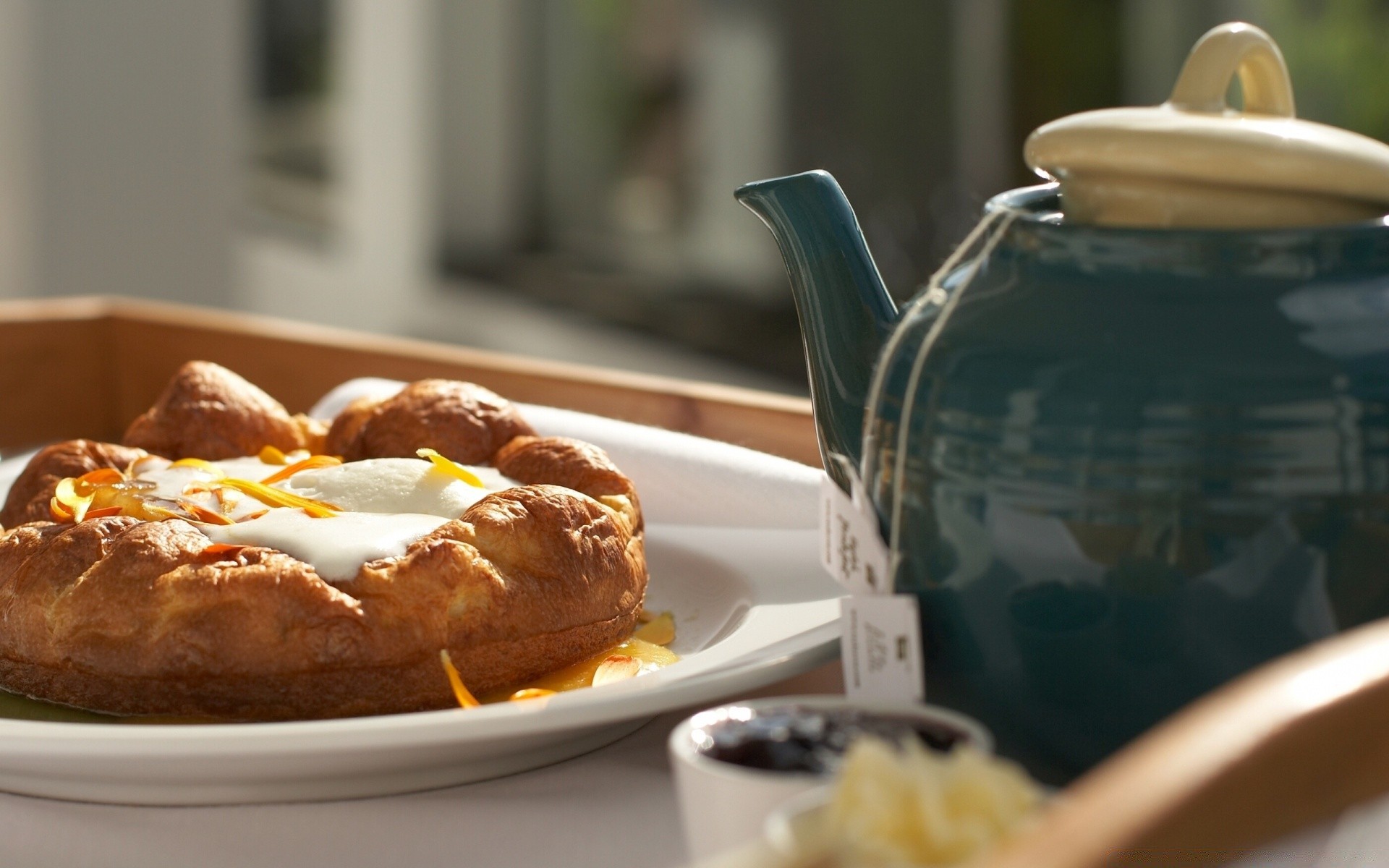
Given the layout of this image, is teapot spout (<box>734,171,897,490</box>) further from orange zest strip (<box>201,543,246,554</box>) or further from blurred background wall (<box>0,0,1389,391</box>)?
blurred background wall (<box>0,0,1389,391</box>)

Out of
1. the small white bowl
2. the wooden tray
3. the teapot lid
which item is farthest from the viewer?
the wooden tray

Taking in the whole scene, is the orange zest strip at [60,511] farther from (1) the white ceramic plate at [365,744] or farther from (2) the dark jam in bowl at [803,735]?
(2) the dark jam in bowl at [803,735]

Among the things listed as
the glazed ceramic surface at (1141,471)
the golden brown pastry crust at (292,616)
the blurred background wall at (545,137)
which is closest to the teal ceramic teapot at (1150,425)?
the glazed ceramic surface at (1141,471)

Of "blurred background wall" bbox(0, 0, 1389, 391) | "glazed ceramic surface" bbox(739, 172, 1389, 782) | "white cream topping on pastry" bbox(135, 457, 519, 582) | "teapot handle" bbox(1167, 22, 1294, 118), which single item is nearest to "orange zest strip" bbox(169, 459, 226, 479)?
"white cream topping on pastry" bbox(135, 457, 519, 582)

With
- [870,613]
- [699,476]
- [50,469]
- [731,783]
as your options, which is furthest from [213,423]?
[731,783]

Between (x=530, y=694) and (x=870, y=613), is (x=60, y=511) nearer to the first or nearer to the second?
(x=530, y=694)

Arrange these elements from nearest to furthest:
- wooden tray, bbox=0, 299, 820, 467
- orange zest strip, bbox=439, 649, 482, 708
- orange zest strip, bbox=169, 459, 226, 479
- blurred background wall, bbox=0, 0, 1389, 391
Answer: orange zest strip, bbox=439, 649, 482, 708 → orange zest strip, bbox=169, 459, 226, 479 → wooden tray, bbox=0, 299, 820, 467 → blurred background wall, bbox=0, 0, 1389, 391
